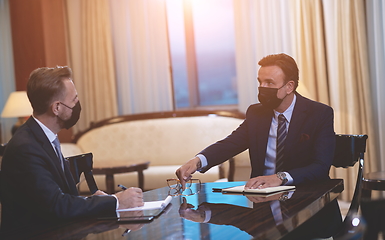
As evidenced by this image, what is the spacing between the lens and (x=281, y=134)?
99.6 inches

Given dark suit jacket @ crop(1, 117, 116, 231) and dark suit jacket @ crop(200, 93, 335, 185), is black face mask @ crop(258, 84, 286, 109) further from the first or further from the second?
dark suit jacket @ crop(1, 117, 116, 231)

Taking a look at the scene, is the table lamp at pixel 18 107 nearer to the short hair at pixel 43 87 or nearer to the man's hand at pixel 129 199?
the short hair at pixel 43 87

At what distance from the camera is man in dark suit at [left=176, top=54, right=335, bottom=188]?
239cm

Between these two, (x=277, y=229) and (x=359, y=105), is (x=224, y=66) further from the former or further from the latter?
(x=277, y=229)

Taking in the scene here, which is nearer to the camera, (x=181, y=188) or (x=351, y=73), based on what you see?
(x=181, y=188)

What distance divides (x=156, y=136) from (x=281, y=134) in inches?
145

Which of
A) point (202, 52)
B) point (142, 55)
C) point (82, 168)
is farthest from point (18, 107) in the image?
point (82, 168)

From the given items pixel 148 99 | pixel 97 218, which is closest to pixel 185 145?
pixel 148 99

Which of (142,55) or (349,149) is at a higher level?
(142,55)

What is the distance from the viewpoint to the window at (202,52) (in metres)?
6.23

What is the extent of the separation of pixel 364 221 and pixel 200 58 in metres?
5.58

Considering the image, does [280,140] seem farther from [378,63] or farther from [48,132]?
[378,63]

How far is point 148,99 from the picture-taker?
6406 mm

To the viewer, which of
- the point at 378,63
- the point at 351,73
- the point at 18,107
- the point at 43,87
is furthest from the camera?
the point at 18,107
